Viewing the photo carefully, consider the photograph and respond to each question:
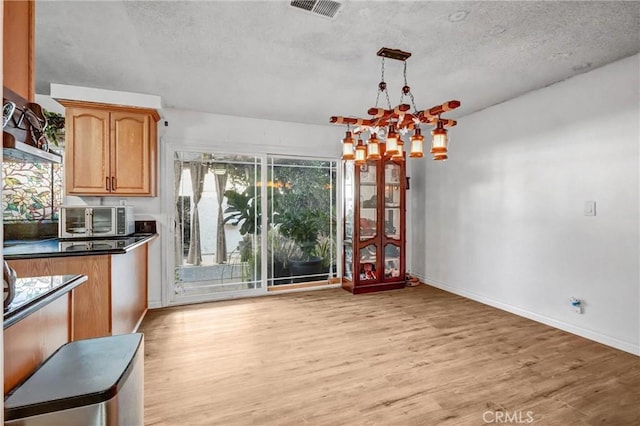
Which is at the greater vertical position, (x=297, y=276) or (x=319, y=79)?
(x=319, y=79)

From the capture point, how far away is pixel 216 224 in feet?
14.6

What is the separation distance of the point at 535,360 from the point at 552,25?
8.30 ft

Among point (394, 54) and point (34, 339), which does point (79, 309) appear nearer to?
point (34, 339)

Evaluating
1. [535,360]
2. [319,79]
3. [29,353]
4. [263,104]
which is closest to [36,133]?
[29,353]

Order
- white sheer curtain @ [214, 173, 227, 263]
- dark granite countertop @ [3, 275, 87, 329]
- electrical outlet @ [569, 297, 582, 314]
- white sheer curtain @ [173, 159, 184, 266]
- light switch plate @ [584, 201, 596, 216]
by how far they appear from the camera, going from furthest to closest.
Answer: white sheer curtain @ [214, 173, 227, 263], white sheer curtain @ [173, 159, 184, 266], electrical outlet @ [569, 297, 582, 314], light switch plate @ [584, 201, 596, 216], dark granite countertop @ [3, 275, 87, 329]

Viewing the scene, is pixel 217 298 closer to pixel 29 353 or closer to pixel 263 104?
pixel 263 104

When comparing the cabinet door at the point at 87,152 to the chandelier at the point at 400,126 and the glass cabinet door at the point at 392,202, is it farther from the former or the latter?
the glass cabinet door at the point at 392,202

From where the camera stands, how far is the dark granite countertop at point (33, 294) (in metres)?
0.96

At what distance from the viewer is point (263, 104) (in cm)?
397

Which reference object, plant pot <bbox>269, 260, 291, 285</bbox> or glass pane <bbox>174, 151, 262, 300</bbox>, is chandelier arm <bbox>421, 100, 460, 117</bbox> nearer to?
glass pane <bbox>174, 151, 262, 300</bbox>

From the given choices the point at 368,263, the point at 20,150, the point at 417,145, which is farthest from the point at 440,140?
the point at 368,263

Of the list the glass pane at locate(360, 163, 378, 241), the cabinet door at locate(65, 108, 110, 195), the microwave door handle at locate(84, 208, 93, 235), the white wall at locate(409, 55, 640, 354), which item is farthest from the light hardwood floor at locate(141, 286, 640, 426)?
the cabinet door at locate(65, 108, 110, 195)

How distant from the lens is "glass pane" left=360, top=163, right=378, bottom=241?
484 centimetres

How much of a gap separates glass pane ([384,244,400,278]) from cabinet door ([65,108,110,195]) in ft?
12.4
